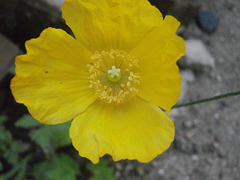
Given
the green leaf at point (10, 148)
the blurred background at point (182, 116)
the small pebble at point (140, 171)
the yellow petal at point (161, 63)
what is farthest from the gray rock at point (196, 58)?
the green leaf at point (10, 148)

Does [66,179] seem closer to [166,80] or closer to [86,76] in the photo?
[86,76]

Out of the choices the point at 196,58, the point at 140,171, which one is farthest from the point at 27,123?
the point at 196,58

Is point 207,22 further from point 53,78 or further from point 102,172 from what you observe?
point 53,78

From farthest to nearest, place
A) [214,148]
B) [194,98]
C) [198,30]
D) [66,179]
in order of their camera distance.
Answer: [198,30] → [194,98] → [214,148] → [66,179]

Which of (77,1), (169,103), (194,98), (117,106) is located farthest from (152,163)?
(77,1)

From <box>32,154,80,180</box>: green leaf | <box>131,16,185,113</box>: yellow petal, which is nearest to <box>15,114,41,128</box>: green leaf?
<box>32,154,80,180</box>: green leaf

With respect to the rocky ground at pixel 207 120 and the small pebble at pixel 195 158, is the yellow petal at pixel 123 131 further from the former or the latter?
the small pebble at pixel 195 158
